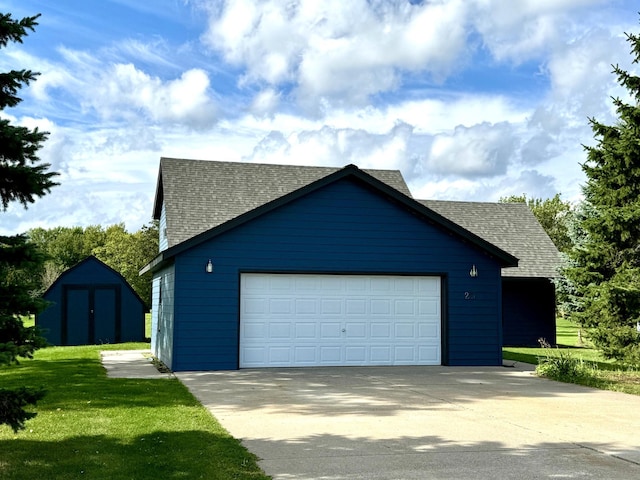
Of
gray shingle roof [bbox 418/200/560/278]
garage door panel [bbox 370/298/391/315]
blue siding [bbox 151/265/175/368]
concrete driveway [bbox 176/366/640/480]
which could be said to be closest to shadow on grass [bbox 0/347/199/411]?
concrete driveway [bbox 176/366/640/480]

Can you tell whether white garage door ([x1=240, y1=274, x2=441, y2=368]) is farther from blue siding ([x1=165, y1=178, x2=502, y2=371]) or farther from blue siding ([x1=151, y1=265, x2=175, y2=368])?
blue siding ([x1=151, y1=265, x2=175, y2=368])

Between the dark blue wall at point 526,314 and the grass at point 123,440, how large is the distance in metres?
16.0

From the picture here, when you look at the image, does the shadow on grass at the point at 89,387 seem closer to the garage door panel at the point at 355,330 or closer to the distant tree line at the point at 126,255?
the garage door panel at the point at 355,330

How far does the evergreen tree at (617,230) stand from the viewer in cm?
1512

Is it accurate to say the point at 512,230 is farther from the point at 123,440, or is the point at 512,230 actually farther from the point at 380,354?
the point at 123,440

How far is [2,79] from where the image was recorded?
6.71 metres

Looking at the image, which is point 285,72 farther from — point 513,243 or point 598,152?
point 513,243

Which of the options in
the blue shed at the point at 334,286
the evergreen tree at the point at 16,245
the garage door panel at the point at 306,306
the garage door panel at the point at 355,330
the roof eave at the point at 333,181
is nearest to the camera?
the evergreen tree at the point at 16,245

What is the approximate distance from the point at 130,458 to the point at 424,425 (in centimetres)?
389

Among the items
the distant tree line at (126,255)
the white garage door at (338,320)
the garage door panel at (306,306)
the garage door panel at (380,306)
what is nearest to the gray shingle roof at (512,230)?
the white garage door at (338,320)

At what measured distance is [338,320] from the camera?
17.0 metres

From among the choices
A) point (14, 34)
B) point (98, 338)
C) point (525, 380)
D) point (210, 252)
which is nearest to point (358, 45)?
point (210, 252)

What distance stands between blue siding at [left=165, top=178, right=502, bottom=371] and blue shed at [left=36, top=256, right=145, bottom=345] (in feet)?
38.4

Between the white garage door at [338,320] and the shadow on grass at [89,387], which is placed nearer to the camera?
the shadow on grass at [89,387]
